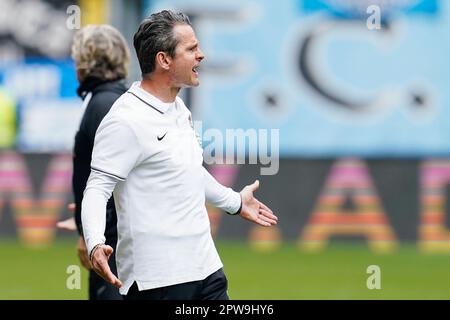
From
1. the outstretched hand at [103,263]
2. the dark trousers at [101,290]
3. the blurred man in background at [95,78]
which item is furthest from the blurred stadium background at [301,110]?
the outstretched hand at [103,263]

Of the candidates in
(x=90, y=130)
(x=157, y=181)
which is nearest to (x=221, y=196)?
(x=157, y=181)

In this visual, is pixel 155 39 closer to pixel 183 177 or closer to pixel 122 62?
pixel 183 177

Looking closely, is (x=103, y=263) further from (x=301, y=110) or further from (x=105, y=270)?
(x=301, y=110)

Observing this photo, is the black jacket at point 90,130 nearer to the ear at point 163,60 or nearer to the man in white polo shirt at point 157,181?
the man in white polo shirt at point 157,181

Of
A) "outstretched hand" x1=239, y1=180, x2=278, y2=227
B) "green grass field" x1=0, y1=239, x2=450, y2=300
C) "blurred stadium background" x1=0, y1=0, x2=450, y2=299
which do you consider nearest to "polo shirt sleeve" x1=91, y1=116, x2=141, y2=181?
"outstretched hand" x1=239, y1=180, x2=278, y2=227

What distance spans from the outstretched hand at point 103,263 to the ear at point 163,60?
91 centimetres

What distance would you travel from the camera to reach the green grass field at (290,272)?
1209cm

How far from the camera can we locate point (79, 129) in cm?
693

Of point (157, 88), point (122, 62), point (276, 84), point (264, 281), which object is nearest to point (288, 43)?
point (276, 84)

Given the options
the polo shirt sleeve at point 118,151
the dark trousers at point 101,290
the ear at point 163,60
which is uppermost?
the ear at point 163,60

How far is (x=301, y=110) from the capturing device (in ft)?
56.4

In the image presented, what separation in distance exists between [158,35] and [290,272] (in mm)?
8669

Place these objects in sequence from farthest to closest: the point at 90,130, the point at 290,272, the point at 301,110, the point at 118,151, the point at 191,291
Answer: the point at 301,110 → the point at 290,272 → the point at 90,130 → the point at 191,291 → the point at 118,151

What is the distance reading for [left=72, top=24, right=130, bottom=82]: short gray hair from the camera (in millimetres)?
7031
